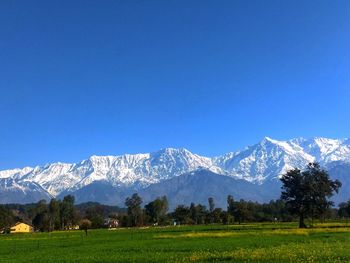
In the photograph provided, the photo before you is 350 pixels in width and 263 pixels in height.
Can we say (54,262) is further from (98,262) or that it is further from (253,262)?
(253,262)

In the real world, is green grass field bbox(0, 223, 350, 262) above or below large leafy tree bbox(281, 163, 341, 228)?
below

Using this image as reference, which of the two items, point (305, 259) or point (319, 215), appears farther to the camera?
point (319, 215)

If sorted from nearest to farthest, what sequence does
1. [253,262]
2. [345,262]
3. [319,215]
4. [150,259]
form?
1. [345,262]
2. [253,262]
3. [150,259]
4. [319,215]

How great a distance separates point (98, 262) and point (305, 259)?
16.8 metres

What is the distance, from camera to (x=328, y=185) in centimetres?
11456

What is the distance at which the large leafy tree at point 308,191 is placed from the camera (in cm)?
11194

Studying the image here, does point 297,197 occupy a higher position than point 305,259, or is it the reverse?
point 297,197

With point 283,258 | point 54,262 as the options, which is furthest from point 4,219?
point 283,258

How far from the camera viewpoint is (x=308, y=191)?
4405 inches

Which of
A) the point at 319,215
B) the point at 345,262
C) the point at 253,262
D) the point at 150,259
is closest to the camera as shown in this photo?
the point at 345,262

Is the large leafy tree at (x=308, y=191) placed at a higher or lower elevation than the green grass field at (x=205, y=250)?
higher

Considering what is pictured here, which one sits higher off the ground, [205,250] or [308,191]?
[308,191]

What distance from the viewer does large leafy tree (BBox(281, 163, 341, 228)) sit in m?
112

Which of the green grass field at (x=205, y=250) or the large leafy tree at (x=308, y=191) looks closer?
the green grass field at (x=205, y=250)
